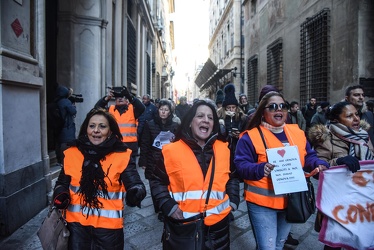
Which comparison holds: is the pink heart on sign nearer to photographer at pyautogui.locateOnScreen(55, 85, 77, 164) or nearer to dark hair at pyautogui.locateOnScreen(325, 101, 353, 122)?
dark hair at pyautogui.locateOnScreen(325, 101, 353, 122)

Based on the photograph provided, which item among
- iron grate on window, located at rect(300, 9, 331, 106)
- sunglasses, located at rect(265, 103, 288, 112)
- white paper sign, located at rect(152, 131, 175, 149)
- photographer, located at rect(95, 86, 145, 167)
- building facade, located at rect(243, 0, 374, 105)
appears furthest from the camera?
iron grate on window, located at rect(300, 9, 331, 106)

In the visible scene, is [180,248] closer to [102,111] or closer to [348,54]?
[102,111]

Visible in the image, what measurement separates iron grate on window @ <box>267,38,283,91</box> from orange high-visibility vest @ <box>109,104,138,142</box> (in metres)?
9.02

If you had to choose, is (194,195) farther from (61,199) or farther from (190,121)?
(61,199)

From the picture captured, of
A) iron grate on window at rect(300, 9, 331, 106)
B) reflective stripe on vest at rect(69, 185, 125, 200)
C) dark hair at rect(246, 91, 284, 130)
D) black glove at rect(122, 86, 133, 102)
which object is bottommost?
reflective stripe on vest at rect(69, 185, 125, 200)

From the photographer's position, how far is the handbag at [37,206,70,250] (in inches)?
81.7

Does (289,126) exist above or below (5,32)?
below

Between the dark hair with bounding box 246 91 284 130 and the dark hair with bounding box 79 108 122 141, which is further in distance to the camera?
the dark hair with bounding box 246 91 284 130

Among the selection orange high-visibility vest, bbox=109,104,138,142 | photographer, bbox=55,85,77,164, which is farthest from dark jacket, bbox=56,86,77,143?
orange high-visibility vest, bbox=109,104,138,142

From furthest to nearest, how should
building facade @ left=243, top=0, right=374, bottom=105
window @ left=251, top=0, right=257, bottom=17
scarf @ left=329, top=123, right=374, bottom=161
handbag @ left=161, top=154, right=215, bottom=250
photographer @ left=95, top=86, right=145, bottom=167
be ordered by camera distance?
window @ left=251, top=0, right=257, bottom=17
building facade @ left=243, top=0, right=374, bottom=105
photographer @ left=95, top=86, right=145, bottom=167
scarf @ left=329, top=123, right=374, bottom=161
handbag @ left=161, top=154, right=215, bottom=250

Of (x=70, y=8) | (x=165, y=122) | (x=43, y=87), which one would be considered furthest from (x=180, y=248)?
(x=70, y=8)

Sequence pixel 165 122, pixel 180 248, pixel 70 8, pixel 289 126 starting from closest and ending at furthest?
1. pixel 180 248
2. pixel 289 126
3. pixel 165 122
4. pixel 70 8

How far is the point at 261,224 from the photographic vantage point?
240 cm

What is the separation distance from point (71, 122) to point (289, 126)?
404 centimetres
